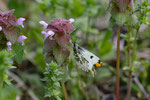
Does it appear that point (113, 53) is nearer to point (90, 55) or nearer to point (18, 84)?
point (18, 84)

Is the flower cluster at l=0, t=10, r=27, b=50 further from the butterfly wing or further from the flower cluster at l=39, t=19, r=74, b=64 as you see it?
the butterfly wing

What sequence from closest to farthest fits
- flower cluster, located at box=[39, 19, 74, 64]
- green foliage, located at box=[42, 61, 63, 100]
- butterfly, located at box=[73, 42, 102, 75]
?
green foliage, located at box=[42, 61, 63, 100] < flower cluster, located at box=[39, 19, 74, 64] < butterfly, located at box=[73, 42, 102, 75]

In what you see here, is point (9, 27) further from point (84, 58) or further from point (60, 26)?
point (84, 58)

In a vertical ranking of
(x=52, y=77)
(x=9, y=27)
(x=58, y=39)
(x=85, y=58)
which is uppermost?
(x=9, y=27)

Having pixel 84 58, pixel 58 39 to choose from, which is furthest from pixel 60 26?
pixel 84 58

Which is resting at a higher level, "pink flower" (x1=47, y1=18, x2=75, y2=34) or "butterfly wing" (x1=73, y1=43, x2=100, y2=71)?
"pink flower" (x1=47, y1=18, x2=75, y2=34)

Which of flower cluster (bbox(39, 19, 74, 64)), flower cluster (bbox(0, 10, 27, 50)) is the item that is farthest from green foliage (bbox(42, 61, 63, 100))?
flower cluster (bbox(0, 10, 27, 50))
